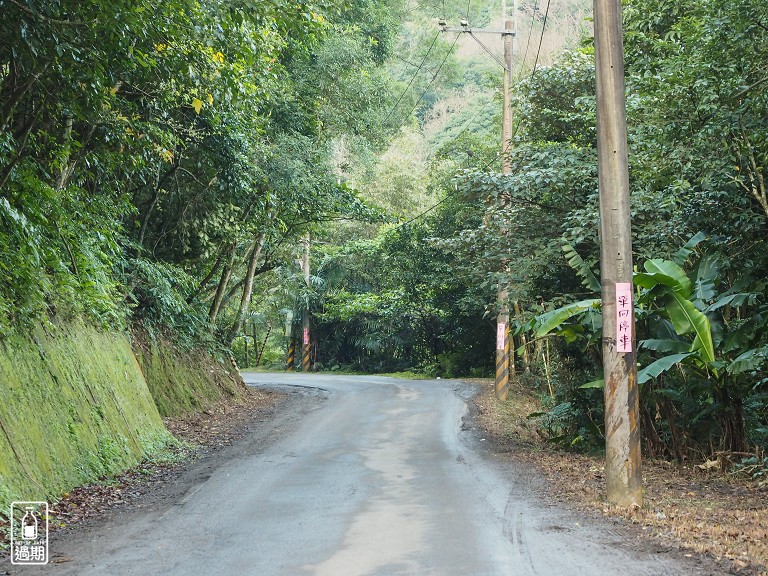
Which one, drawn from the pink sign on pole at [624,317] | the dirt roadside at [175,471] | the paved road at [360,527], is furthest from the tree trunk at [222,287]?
the pink sign on pole at [624,317]

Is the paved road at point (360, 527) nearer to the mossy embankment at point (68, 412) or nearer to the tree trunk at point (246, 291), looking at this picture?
the mossy embankment at point (68, 412)

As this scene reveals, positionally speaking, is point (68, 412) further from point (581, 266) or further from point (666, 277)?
point (666, 277)

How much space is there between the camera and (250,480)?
10.5 m

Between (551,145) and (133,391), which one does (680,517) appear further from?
(133,391)

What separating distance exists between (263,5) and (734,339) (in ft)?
23.9

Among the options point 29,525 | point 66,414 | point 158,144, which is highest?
point 158,144

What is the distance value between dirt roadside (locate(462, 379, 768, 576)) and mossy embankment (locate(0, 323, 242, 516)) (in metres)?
5.64

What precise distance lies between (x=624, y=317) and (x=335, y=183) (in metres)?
14.8

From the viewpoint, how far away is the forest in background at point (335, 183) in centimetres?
1006

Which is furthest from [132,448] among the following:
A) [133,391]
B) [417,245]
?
[417,245]

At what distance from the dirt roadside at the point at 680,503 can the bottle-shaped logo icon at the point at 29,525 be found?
5438 mm

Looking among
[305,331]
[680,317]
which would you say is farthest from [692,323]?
[305,331]

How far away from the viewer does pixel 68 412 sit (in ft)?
33.9

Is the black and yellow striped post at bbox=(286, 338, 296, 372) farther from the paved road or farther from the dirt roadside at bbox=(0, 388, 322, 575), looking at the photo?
the paved road
